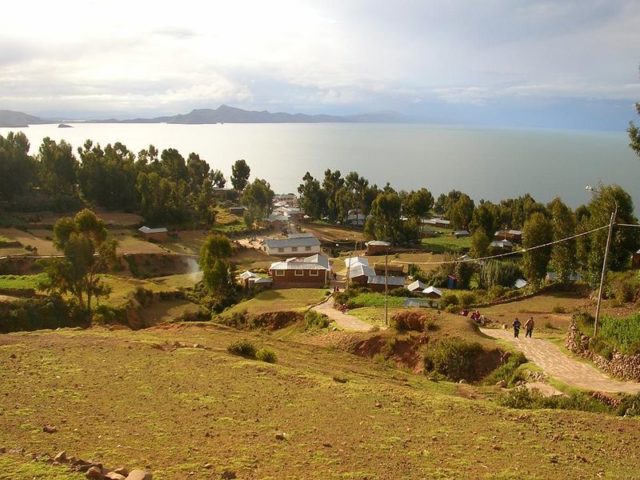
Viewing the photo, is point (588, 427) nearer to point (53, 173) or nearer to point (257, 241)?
point (257, 241)

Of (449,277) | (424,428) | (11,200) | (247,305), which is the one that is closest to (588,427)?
(424,428)

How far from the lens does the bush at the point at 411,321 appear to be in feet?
91.9

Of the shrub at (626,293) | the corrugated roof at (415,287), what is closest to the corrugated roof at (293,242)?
the corrugated roof at (415,287)

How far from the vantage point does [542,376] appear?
20656 mm

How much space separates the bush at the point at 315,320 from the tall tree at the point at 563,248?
21934mm

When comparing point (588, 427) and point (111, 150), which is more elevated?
point (111, 150)

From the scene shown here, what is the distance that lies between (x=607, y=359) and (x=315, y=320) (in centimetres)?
1696

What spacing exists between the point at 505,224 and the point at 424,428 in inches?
3245

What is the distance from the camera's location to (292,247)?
68.8 metres

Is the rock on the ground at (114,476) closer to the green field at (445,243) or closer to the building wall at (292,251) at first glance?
the building wall at (292,251)

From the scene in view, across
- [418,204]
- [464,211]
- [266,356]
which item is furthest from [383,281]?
[464,211]

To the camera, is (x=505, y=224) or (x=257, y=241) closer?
(x=257, y=241)

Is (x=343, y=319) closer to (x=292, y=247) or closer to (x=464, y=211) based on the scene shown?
(x=292, y=247)

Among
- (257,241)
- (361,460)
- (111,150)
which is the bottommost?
(257,241)
